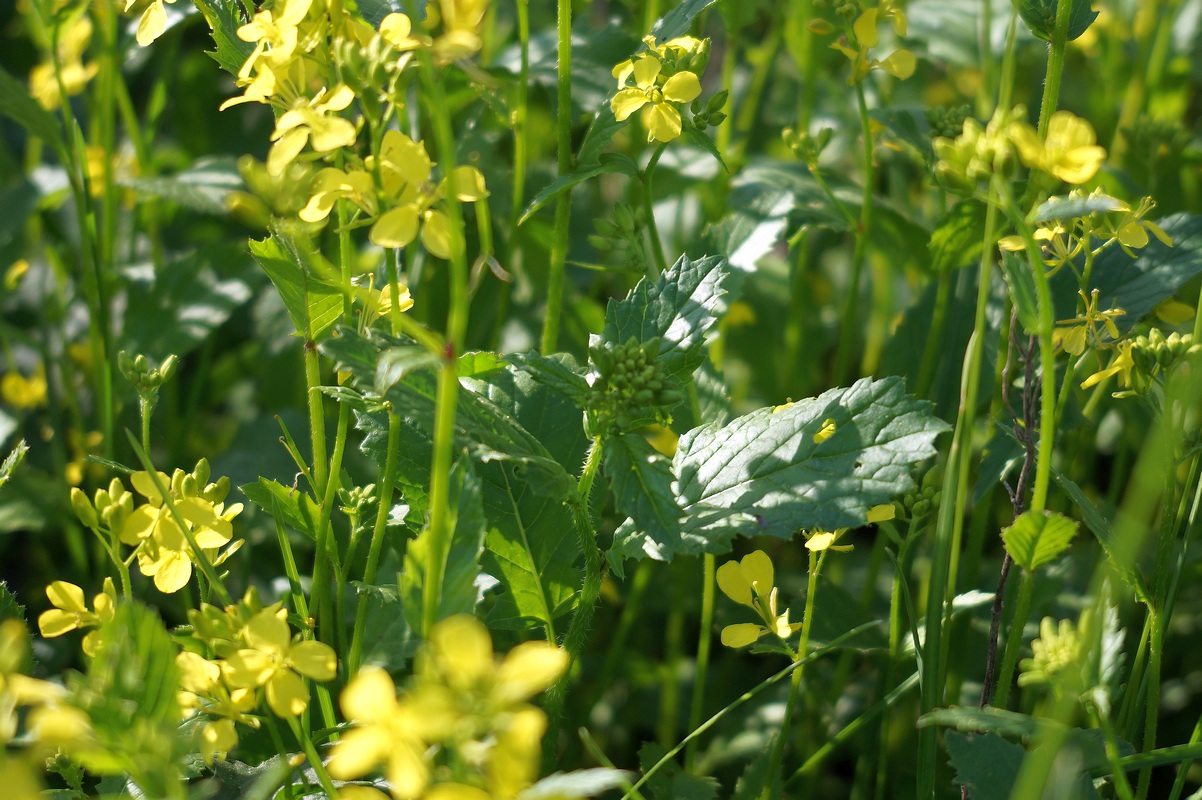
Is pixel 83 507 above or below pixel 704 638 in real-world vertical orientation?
above

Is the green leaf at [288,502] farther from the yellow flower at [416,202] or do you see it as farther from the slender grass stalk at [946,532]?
the slender grass stalk at [946,532]

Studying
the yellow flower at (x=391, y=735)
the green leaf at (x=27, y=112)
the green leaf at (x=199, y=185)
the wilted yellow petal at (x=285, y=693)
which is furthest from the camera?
the green leaf at (x=199, y=185)

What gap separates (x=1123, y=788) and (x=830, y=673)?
0.67 meters

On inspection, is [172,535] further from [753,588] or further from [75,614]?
[753,588]

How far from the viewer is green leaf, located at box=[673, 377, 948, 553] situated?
870mm

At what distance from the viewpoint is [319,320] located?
960 mm

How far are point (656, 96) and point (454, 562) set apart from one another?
1.71 feet

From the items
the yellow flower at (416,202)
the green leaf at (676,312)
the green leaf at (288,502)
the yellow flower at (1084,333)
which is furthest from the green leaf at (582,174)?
the yellow flower at (1084,333)

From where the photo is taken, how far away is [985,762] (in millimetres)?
846

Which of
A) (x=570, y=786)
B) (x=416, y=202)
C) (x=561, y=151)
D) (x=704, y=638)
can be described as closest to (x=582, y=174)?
(x=561, y=151)

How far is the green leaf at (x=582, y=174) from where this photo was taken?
39.7 inches

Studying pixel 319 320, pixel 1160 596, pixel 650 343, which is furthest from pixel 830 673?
pixel 319 320

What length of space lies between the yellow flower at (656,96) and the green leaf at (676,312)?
0.48 ft

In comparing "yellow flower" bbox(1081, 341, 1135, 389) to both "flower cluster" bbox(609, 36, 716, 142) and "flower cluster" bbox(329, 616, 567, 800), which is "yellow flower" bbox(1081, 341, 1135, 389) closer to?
"flower cluster" bbox(609, 36, 716, 142)
